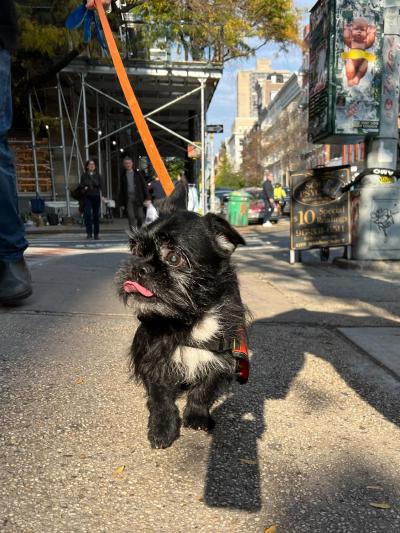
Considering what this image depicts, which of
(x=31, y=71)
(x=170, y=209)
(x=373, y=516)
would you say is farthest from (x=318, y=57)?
(x=31, y=71)

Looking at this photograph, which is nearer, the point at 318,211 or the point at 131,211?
the point at 318,211

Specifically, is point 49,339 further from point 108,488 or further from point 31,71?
point 31,71

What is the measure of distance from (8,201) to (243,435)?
2.35 meters

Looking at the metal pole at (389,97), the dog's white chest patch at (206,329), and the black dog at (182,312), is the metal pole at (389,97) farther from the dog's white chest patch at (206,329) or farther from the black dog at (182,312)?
the dog's white chest patch at (206,329)

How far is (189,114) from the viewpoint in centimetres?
2378

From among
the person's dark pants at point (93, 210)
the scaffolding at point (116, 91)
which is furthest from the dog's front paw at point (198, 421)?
the scaffolding at point (116, 91)

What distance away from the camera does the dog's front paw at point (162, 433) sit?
6.53 feet

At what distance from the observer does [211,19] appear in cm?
1709

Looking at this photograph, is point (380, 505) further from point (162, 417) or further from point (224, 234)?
point (224, 234)

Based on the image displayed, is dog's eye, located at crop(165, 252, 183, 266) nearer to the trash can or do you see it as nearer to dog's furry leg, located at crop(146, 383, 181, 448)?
dog's furry leg, located at crop(146, 383, 181, 448)

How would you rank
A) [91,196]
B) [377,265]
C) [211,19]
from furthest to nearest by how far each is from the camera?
[211,19] → [91,196] → [377,265]

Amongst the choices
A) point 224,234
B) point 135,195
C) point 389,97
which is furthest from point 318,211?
point 224,234

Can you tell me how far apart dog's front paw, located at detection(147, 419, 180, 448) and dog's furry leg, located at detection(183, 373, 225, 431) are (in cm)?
14

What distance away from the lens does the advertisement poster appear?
24.2 ft
